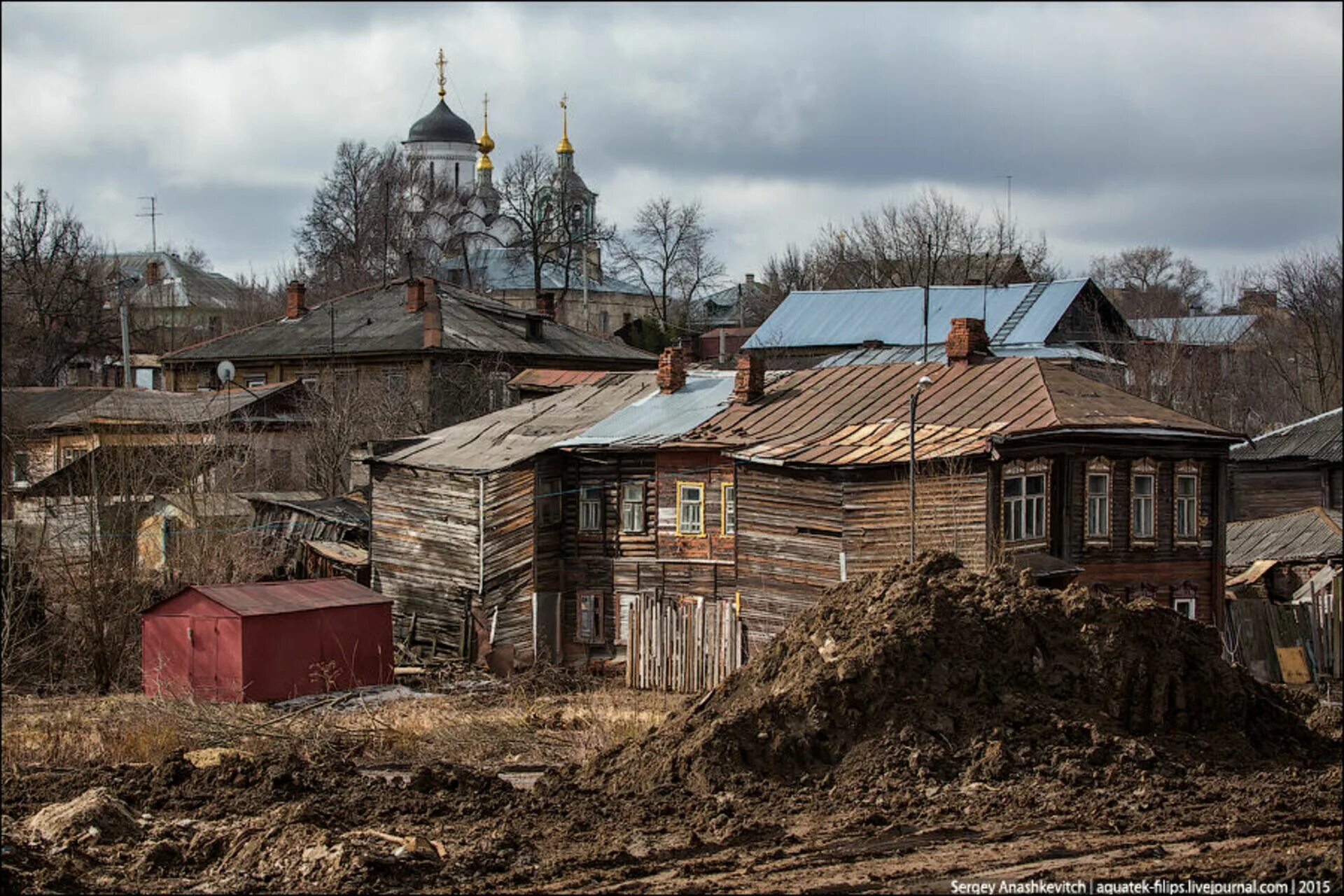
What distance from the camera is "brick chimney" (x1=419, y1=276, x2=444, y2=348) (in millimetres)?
52812

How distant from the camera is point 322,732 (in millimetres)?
22047

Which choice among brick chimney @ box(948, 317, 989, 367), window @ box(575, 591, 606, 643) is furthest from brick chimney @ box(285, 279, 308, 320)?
brick chimney @ box(948, 317, 989, 367)

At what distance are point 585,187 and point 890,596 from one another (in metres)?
85.4

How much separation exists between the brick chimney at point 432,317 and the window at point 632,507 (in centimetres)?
2047

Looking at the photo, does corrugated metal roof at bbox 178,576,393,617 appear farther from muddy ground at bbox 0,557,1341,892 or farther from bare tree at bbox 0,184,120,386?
bare tree at bbox 0,184,120,386

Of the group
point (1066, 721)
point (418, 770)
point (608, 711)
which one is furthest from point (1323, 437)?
point (418, 770)

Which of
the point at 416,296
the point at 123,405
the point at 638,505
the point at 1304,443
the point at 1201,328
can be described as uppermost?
the point at 416,296

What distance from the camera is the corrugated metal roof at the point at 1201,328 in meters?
66.1

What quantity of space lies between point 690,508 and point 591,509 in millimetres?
2527

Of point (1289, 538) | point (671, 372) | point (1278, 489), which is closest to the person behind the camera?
point (671, 372)

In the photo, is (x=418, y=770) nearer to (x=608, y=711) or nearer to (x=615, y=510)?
(x=608, y=711)

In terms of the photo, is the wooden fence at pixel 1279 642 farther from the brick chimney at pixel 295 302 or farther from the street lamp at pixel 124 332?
the brick chimney at pixel 295 302

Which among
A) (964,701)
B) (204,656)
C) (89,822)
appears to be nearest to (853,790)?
(964,701)

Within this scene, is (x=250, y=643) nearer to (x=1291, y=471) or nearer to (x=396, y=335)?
(x=396, y=335)
